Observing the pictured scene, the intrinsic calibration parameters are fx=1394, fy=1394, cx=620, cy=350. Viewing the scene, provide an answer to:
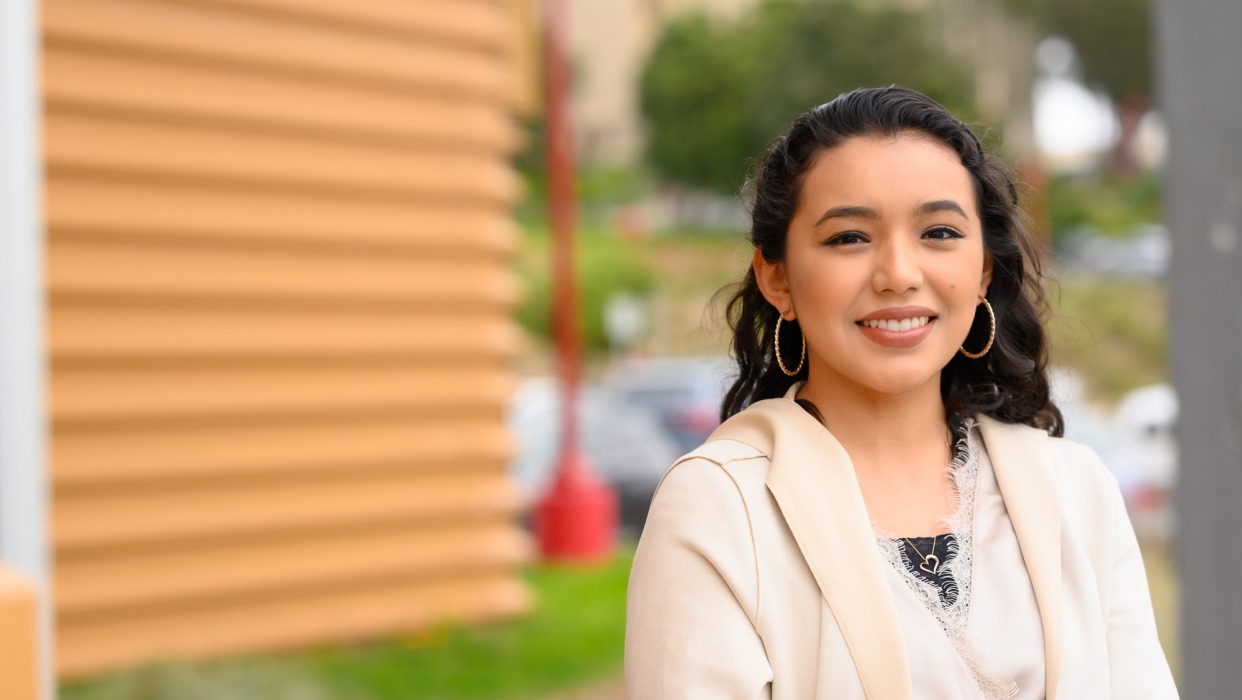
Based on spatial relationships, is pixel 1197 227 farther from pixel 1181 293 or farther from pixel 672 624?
pixel 672 624

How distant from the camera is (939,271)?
1414 millimetres

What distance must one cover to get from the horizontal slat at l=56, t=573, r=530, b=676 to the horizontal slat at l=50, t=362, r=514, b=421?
2.36 feet

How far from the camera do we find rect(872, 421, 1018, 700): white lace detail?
1361 mm

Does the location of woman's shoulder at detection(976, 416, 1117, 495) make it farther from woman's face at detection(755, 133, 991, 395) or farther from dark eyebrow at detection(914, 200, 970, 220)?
dark eyebrow at detection(914, 200, 970, 220)

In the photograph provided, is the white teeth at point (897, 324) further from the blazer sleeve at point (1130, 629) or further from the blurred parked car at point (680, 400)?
the blurred parked car at point (680, 400)

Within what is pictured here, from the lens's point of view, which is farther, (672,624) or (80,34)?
(80,34)

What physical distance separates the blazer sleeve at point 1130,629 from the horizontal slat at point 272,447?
400 cm

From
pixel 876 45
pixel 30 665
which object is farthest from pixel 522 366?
pixel 30 665

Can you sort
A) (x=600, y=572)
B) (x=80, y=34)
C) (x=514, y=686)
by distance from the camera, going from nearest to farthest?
1. (x=80, y=34)
2. (x=514, y=686)
3. (x=600, y=572)

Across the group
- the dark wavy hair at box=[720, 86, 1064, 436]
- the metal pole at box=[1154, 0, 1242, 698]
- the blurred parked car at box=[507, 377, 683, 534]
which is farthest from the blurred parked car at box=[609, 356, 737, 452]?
the dark wavy hair at box=[720, 86, 1064, 436]

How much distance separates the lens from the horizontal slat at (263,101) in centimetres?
472

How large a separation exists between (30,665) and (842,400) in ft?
4.72

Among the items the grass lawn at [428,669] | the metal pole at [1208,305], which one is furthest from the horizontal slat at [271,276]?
the metal pole at [1208,305]

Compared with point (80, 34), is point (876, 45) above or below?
above
